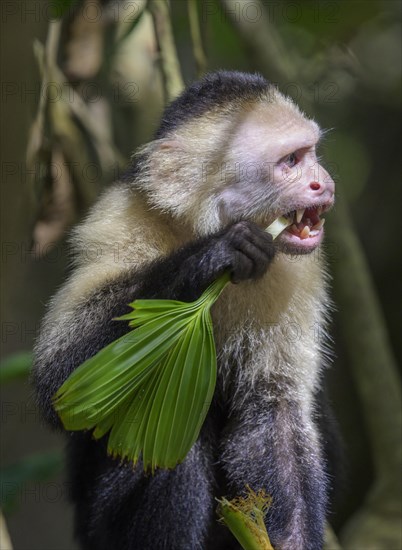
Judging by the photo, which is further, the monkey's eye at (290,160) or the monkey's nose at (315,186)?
the monkey's eye at (290,160)

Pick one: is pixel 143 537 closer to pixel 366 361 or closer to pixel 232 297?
pixel 232 297

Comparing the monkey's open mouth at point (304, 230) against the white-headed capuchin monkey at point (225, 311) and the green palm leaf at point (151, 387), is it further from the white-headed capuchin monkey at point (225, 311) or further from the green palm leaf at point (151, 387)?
the green palm leaf at point (151, 387)

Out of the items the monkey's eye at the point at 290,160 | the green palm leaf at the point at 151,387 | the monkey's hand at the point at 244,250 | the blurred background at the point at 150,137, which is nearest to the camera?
the green palm leaf at the point at 151,387

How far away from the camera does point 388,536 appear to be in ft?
15.3

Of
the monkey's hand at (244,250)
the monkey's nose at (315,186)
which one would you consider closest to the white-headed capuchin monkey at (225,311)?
the monkey's nose at (315,186)

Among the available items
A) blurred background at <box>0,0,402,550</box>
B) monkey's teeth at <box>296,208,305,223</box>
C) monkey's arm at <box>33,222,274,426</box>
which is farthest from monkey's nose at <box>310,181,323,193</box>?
blurred background at <box>0,0,402,550</box>

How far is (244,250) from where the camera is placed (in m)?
3.13

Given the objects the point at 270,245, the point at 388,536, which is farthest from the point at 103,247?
the point at 388,536

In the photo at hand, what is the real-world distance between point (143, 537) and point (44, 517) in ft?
13.4

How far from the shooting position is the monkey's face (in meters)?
3.61

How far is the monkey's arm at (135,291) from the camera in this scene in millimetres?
3117

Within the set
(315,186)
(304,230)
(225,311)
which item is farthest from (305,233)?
(225,311)

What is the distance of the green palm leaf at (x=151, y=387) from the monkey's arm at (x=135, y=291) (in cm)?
20

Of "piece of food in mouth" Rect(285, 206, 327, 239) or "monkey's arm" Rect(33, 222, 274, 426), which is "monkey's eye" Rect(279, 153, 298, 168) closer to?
"piece of food in mouth" Rect(285, 206, 327, 239)
